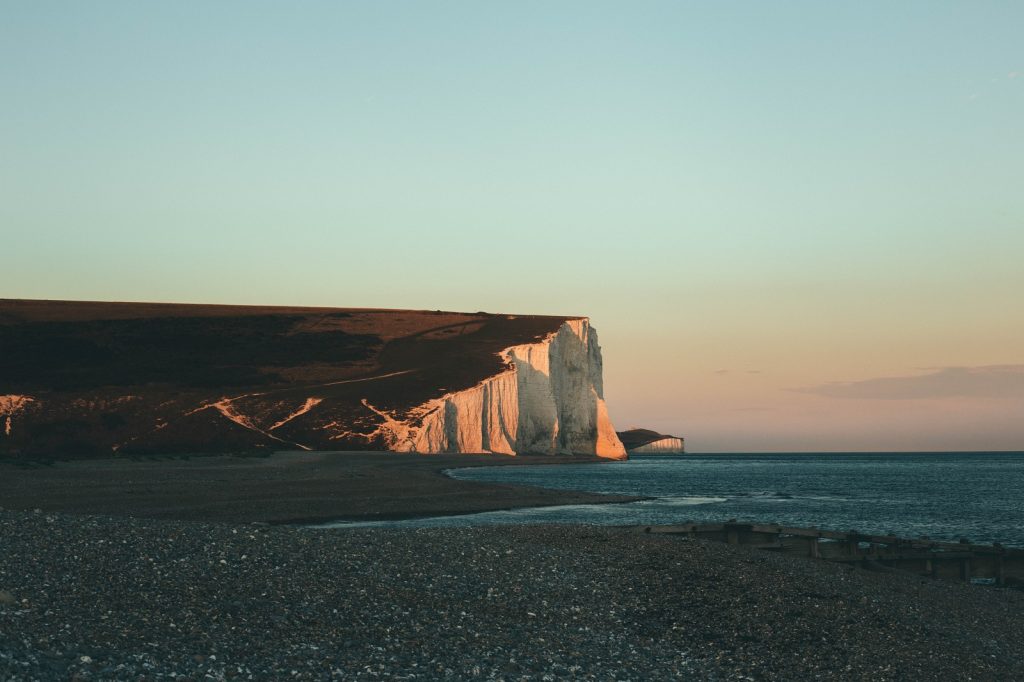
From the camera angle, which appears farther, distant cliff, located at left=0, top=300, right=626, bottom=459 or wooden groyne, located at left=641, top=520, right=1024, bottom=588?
distant cliff, located at left=0, top=300, right=626, bottom=459

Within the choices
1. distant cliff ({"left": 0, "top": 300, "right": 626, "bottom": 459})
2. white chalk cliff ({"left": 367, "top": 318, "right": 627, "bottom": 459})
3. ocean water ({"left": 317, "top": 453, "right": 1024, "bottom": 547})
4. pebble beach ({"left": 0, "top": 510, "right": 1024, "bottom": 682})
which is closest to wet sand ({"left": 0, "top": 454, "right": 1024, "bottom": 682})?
pebble beach ({"left": 0, "top": 510, "right": 1024, "bottom": 682})

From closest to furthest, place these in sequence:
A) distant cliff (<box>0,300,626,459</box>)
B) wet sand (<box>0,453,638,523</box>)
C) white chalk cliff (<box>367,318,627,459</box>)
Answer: wet sand (<box>0,453,638,523</box>)
distant cliff (<box>0,300,626,459</box>)
white chalk cliff (<box>367,318,627,459</box>)

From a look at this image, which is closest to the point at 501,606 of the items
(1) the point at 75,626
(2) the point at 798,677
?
(2) the point at 798,677

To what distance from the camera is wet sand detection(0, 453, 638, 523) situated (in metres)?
38.7

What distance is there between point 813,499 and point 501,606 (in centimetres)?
5082

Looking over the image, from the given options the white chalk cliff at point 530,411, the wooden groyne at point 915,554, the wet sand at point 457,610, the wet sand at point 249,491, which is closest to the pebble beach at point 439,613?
the wet sand at point 457,610

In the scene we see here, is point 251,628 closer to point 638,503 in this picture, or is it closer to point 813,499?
point 638,503

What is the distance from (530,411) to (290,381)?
3169 centimetres

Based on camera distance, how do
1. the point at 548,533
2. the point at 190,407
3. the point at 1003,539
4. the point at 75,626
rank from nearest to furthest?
the point at 75,626
the point at 548,533
the point at 1003,539
the point at 190,407

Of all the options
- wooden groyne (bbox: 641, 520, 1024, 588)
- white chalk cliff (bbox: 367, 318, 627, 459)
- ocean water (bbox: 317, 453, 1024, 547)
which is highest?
white chalk cliff (bbox: 367, 318, 627, 459)

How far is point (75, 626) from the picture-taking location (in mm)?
14641

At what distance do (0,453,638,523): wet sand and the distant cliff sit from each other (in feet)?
76.2

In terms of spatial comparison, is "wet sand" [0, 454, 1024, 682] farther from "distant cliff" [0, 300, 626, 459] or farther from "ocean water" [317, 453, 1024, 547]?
"distant cliff" [0, 300, 626, 459]

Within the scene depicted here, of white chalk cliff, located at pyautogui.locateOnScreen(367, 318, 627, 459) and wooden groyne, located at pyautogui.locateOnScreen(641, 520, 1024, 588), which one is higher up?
white chalk cliff, located at pyautogui.locateOnScreen(367, 318, 627, 459)
